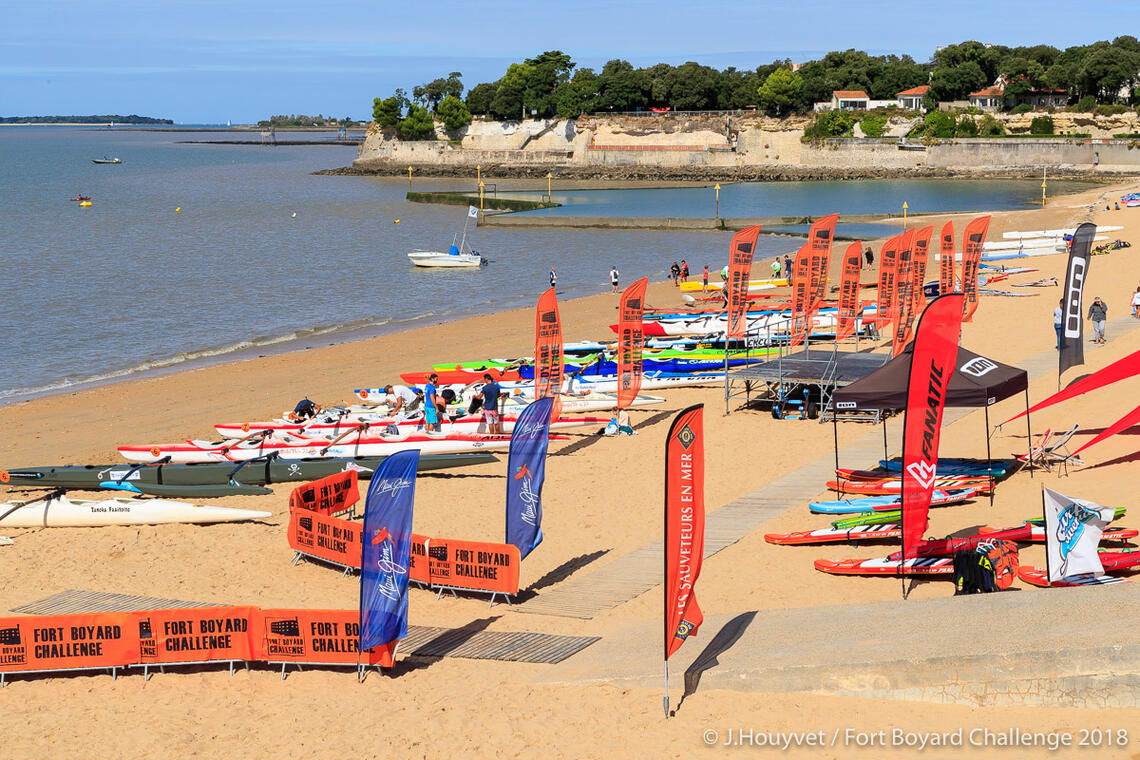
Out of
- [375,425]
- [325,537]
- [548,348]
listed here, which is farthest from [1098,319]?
[325,537]

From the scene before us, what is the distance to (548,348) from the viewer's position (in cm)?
2064

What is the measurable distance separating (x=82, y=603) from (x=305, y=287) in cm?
3594

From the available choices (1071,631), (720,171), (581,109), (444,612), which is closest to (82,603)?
(444,612)

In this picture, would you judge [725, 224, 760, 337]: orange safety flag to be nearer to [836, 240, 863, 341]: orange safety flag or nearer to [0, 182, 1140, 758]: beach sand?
[0, 182, 1140, 758]: beach sand

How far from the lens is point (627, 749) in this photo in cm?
912

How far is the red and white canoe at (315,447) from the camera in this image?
2031 centimetres

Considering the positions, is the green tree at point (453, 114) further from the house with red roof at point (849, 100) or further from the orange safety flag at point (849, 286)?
the orange safety flag at point (849, 286)

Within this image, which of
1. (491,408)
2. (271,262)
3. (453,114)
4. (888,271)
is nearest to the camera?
(491,408)

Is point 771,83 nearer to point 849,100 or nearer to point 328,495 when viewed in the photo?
point 849,100

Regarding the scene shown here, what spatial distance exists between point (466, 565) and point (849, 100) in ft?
411

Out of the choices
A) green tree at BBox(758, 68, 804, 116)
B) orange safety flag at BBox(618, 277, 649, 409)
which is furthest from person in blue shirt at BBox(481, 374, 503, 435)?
green tree at BBox(758, 68, 804, 116)

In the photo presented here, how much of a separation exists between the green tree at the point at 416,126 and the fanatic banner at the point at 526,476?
427 ft

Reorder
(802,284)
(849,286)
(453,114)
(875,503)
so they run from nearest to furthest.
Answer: (875,503) → (802,284) → (849,286) → (453,114)

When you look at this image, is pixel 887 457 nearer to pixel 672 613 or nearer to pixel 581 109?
A: pixel 672 613
